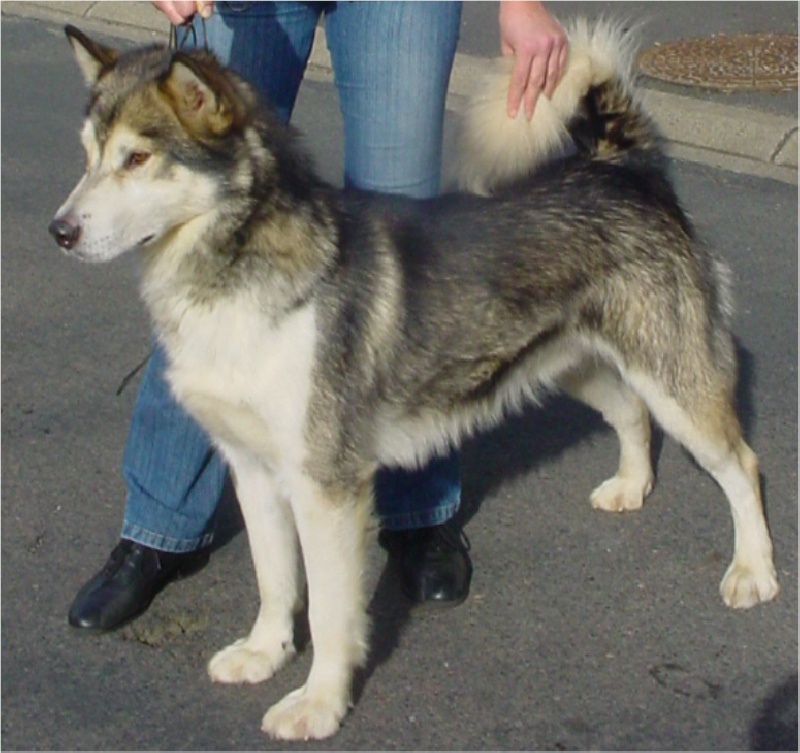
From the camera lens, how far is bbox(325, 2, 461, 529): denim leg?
3.28 metres

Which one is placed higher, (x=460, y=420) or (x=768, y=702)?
(x=460, y=420)

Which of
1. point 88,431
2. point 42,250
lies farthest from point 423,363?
point 42,250

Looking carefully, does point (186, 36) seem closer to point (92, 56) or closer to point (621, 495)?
point (92, 56)

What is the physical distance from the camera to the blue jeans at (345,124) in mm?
3303

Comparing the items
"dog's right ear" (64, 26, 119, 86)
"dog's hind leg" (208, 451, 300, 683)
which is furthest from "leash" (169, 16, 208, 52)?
"dog's hind leg" (208, 451, 300, 683)

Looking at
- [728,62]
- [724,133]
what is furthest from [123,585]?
[728,62]

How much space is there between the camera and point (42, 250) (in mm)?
5785

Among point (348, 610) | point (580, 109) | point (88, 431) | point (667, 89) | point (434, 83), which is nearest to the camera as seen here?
point (348, 610)

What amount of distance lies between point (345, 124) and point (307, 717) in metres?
Answer: 1.42

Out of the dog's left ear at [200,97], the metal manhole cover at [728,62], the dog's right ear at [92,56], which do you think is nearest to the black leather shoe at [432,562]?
the dog's left ear at [200,97]

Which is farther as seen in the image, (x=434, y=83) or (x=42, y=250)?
(x=42, y=250)

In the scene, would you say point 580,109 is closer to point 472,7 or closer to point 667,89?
point 667,89

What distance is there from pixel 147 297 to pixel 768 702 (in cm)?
167

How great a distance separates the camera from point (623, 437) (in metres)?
4.10
